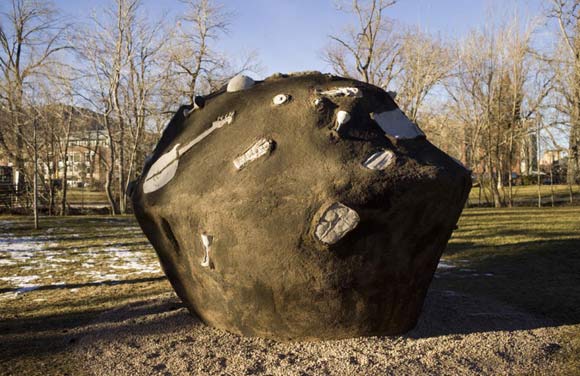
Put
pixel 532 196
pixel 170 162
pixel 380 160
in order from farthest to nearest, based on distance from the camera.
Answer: pixel 532 196, pixel 170 162, pixel 380 160

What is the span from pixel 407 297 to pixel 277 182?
147 centimetres

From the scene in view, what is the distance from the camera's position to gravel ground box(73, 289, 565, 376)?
11.7ft

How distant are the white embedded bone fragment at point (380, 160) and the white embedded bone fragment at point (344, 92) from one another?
0.75 metres

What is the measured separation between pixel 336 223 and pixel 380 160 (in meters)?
0.64

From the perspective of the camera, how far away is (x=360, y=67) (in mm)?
21000

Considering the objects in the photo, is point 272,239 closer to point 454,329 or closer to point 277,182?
point 277,182

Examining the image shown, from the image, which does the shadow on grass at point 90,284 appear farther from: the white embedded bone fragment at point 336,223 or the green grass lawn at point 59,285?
the white embedded bone fragment at point 336,223

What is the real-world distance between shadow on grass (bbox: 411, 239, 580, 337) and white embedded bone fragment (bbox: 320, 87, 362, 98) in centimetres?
216

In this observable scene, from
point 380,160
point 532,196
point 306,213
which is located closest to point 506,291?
point 380,160

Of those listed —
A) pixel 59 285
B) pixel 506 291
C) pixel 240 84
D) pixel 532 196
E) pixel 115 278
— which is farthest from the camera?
pixel 532 196

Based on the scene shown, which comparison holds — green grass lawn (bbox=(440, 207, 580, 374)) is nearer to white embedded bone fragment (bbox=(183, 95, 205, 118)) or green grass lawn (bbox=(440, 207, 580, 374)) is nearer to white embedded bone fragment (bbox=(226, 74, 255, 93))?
white embedded bone fragment (bbox=(226, 74, 255, 93))

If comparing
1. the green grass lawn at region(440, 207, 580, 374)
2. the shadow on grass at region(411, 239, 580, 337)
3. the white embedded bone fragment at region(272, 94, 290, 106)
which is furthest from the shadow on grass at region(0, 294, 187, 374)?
the green grass lawn at region(440, 207, 580, 374)

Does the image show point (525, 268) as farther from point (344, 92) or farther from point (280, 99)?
point (280, 99)

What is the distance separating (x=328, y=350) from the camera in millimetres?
3754
